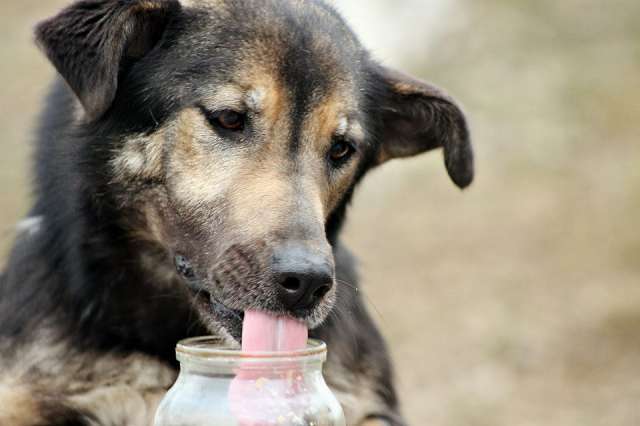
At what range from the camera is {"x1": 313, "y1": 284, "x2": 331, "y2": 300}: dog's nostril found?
3399 mm

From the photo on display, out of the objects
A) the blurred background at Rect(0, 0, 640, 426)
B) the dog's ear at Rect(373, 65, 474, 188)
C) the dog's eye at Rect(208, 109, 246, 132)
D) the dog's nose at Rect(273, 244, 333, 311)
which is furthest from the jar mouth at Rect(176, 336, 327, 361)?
the blurred background at Rect(0, 0, 640, 426)

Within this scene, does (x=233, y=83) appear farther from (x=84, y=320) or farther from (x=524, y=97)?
(x=524, y=97)

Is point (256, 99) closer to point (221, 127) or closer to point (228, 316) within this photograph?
point (221, 127)

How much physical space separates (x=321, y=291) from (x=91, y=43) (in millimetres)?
1216

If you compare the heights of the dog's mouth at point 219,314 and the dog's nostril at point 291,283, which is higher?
the dog's nostril at point 291,283

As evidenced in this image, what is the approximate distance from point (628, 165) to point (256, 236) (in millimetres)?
8608

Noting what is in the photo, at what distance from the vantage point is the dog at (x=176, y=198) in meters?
3.60

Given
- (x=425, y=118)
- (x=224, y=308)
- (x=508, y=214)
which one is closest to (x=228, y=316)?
(x=224, y=308)

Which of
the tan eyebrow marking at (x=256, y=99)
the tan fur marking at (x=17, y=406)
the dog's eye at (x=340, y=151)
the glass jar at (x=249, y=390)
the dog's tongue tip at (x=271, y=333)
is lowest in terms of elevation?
the tan fur marking at (x=17, y=406)

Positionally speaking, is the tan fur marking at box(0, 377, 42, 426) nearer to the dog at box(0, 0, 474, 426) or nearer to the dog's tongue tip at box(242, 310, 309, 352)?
the dog at box(0, 0, 474, 426)

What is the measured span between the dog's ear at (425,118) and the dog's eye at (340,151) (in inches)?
16.7

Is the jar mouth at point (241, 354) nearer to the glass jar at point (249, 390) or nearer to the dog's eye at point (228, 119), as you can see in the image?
the glass jar at point (249, 390)

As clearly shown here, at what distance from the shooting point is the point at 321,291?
3422mm

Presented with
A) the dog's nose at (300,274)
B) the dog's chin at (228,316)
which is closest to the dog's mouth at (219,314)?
the dog's chin at (228,316)
